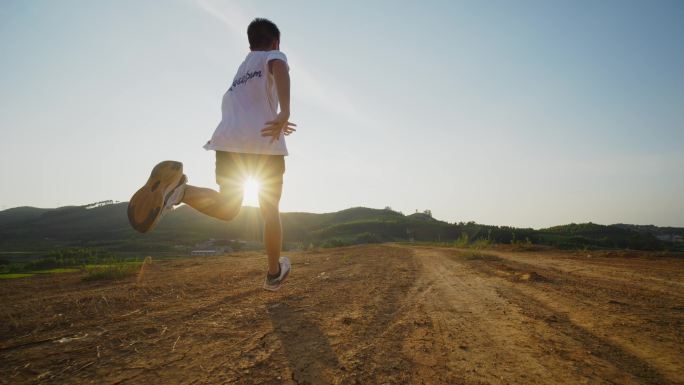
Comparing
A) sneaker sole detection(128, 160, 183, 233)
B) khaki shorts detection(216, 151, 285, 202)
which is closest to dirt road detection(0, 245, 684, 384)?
sneaker sole detection(128, 160, 183, 233)

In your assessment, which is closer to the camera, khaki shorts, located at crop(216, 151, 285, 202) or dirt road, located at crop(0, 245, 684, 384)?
dirt road, located at crop(0, 245, 684, 384)

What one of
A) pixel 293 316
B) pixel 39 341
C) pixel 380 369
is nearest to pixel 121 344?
pixel 39 341

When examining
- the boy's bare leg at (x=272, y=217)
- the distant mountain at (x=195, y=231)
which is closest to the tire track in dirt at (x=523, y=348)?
the boy's bare leg at (x=272, y=217)

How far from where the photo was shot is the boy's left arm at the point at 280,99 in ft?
9.14

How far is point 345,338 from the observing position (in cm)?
175

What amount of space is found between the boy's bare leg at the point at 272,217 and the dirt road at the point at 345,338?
37 cm

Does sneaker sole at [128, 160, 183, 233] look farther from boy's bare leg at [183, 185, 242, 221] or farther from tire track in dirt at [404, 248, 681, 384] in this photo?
tire track in dirt at [404, 248, 681, 384]

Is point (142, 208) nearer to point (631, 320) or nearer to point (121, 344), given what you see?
point (121, 344)

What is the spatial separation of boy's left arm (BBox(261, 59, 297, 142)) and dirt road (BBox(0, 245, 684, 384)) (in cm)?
149

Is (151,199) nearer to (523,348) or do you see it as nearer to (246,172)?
(246,172)

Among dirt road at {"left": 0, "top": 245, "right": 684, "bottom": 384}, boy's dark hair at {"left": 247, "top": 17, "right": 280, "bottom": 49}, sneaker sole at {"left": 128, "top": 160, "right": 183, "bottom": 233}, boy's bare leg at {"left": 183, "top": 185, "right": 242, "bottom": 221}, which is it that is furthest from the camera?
boy's dark hair at {"left": 247, "top": 17, "right": 280, "bottom": 49}

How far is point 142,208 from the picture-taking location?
235 cm

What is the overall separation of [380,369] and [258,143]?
7.16ft

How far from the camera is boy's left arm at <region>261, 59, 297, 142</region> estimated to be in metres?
2.79
